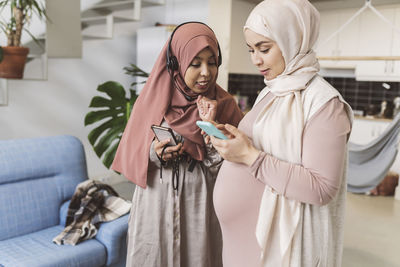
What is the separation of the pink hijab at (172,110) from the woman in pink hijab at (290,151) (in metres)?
0.41

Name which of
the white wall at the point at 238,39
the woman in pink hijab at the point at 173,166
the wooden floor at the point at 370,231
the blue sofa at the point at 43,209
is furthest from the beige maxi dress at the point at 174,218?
the white wall at the point at 238,39

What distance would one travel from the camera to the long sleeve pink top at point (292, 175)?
1026 mm

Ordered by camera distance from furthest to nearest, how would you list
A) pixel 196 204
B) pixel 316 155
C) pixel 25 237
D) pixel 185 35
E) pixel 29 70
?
1. pixel 29 70
2. pixel 25 237
3. pixel 196 204
4. pixel 185 35
5. pixel 316 155

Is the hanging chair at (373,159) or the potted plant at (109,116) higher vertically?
the potted plant at (109,116)

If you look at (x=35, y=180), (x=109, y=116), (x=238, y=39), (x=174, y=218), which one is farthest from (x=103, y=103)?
(x=238, y=39)

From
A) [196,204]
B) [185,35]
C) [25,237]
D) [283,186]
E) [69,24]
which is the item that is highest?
[69,24]

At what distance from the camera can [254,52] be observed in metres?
1.16

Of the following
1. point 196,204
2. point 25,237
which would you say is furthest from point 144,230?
point 25,237

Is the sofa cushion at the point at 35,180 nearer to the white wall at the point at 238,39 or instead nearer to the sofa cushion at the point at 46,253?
the sofa cushion at the point at 46,253

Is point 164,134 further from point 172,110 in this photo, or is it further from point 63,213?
point 63,213

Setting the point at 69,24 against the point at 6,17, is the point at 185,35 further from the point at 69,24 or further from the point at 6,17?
the point at 6,17

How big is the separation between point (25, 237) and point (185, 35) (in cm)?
151

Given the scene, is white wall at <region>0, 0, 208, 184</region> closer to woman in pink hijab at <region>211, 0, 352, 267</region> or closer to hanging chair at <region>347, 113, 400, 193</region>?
hanging chair at <region>347, 113, 400, 193</region>

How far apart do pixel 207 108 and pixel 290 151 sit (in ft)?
1.54
